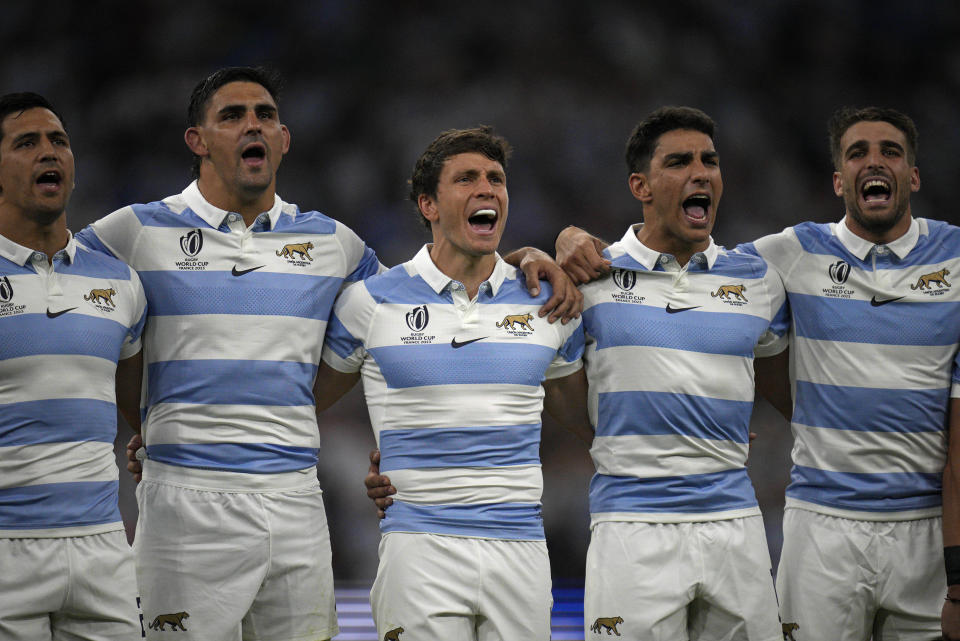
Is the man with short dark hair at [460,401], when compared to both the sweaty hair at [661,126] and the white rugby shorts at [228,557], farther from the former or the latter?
the sweaty hair at [661,126]

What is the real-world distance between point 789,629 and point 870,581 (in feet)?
0.87

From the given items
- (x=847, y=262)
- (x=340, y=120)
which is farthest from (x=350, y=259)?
(x=340, y=120)

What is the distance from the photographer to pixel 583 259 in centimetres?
309

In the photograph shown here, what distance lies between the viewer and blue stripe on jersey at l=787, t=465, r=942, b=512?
3066mm

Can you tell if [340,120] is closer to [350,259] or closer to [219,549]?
[350,259]

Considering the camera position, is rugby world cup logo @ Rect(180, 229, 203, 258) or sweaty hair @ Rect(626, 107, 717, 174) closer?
rugby world cup logo @ Rect(180, 229, 203, 258)

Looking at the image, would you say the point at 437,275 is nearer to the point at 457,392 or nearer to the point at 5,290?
the point at 457,392

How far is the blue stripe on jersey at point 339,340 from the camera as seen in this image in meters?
3.02

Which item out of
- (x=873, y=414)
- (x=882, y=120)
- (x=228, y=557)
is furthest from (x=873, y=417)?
(x=228, y=557)

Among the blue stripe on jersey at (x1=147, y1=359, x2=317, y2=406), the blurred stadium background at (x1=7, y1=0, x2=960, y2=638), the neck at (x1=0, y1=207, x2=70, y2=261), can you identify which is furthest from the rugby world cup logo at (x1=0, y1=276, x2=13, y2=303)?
the blurred stadium background at (x1=7, y1=0, x2=960, y2=638)

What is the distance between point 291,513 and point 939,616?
1.82 metres

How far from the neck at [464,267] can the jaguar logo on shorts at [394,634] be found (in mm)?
883

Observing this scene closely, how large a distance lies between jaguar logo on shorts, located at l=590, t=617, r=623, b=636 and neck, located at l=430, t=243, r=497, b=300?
3.02 feet

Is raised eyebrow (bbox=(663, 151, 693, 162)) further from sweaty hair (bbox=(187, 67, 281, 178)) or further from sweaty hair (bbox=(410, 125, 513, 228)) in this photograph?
sweaty hair (bbox=(187, 67, 281, 178))
